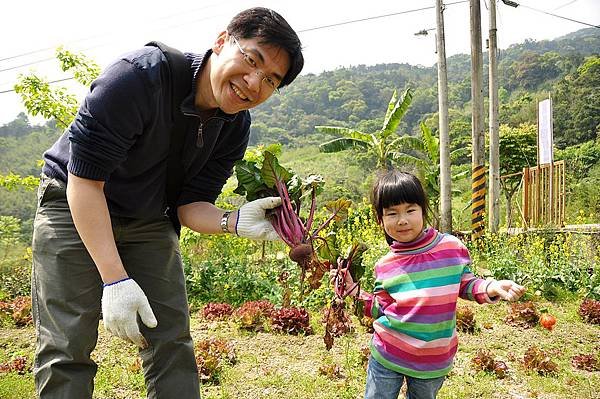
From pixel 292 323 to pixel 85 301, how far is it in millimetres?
3147

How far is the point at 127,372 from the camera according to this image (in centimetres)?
382

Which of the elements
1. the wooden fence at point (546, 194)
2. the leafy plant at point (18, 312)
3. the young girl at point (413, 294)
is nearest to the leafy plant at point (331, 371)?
the young girl at point (413, 294)

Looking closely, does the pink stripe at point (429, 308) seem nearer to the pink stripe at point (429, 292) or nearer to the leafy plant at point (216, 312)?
the pink stripe at point (429, 292)

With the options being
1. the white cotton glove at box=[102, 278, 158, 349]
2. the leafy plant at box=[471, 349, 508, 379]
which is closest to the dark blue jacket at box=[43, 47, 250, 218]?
the white cotton glove at box=[102, 278, 158, 349]

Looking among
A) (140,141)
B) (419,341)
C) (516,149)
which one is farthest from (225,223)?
(516,149)

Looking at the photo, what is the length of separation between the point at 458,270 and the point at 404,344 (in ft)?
1.27

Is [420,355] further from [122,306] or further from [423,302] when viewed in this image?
[122,306]

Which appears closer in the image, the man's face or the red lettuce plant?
the man's face

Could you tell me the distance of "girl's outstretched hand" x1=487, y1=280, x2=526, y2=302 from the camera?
1929mm

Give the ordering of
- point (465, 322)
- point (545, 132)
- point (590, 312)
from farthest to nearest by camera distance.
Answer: point (545, 132)
point (590, 312)
point (465, 322)

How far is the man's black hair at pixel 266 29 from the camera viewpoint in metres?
1.69

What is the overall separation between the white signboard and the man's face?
7.91 metres

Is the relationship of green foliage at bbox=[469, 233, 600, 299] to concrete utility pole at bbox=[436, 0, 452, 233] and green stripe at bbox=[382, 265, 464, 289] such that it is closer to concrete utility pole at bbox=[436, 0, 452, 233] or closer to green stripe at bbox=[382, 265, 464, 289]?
concrete utility pole at bbox=[436, 0, 452, 233]

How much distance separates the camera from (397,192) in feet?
7.22
